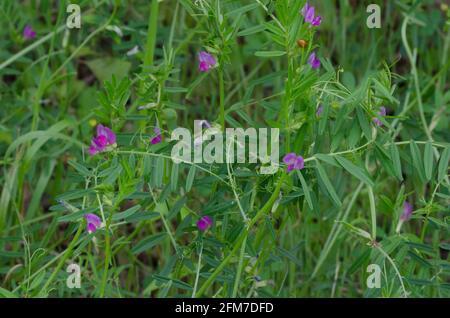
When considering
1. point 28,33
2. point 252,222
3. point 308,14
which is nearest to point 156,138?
point 252,222

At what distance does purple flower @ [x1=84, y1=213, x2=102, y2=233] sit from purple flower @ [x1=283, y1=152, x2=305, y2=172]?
392mm

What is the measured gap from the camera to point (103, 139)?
1.80m

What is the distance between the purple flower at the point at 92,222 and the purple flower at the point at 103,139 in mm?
138

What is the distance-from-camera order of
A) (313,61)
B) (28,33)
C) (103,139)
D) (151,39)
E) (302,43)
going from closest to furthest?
(302,43), (103,139), (313,61), (151,39), (28,33)


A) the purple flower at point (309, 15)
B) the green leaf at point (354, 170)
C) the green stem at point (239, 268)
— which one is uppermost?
the purple flower at point (309, 15)

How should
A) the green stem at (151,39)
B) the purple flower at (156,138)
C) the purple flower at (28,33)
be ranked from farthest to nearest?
the purple flower at (28,33), the green stem at (151,39), the purple flower at (156,138)

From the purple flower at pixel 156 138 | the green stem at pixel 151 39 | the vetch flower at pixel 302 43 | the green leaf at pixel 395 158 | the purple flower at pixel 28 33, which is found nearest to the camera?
the vetch flower at pixel 302 43

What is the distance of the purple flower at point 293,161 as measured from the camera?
5.65ft

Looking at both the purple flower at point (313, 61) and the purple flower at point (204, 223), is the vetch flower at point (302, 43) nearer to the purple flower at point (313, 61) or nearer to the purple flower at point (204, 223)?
the purple flower at point (313, 61)

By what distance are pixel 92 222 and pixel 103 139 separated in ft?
0.55

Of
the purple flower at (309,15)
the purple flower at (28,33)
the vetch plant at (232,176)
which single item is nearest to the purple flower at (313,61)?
the vetch plant at (232,176)

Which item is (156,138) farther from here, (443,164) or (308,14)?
(443,164)

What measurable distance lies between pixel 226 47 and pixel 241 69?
3.72ft
